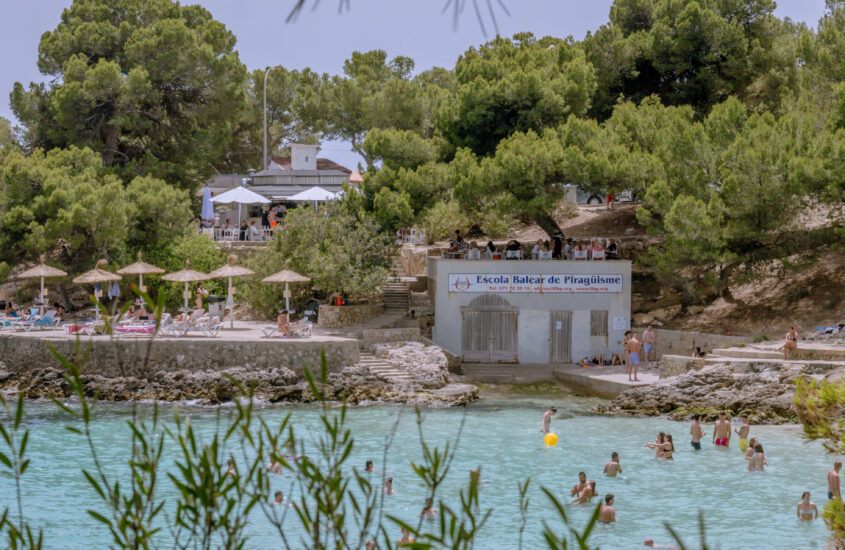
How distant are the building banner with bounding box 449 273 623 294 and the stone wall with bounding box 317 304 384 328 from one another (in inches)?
112

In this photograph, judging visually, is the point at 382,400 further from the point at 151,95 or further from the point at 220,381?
the point at 151,95

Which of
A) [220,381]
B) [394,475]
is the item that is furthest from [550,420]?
[220,381]

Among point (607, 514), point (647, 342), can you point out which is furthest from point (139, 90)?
point (607, 514)

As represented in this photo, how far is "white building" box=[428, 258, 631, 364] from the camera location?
29.2 m

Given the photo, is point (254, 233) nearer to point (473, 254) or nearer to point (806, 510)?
point (473, 254)

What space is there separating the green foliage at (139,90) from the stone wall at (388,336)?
13.9 m

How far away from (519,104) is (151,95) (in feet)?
46.3

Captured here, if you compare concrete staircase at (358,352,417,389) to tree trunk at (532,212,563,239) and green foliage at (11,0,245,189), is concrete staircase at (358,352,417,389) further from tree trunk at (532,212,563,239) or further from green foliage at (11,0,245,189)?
green foliage at (11,0,245,189)

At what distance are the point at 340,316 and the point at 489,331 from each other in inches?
Result: 176

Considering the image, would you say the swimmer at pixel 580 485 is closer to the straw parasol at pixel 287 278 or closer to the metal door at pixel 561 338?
the straw parasol at pixel 287 278

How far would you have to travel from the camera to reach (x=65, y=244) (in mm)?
33250

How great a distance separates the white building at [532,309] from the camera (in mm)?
29203

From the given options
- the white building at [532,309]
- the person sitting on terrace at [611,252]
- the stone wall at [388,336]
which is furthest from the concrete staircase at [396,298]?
the person sitting on terrace at [611,252]

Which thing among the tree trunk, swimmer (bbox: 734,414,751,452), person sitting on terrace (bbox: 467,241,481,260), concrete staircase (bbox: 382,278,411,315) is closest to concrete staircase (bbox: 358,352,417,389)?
concrete staircase (bbox: 382,278,411,315)
